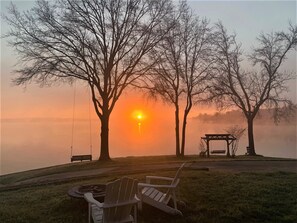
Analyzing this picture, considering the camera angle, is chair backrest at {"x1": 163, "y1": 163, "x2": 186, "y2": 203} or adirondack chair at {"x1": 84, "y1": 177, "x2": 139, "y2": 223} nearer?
adirondack chair at {"x1": 84, "y1": 177, "x2": 139, "y2": 223}

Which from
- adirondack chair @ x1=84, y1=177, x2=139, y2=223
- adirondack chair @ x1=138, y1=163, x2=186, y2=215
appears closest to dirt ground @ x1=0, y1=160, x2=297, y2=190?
adirondack chair @ x1=138, y1=163, x2=186, y2=215

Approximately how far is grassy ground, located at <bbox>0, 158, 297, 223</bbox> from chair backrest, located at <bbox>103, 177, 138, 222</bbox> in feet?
A: 5.17

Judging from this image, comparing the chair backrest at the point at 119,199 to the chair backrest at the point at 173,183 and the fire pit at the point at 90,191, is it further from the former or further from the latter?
the fire pit at the point at 90,191

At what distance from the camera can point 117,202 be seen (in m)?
6.25

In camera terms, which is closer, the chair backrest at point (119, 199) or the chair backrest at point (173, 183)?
the chair backrest at point (119, 199)

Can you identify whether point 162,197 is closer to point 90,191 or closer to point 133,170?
point 90,191

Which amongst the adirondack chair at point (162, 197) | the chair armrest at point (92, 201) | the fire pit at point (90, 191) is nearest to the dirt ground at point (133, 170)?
the fire pit at point (90, 191)

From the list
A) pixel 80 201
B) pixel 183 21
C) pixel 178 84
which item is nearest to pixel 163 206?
pixel 80 201

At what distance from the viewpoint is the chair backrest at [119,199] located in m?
6.10

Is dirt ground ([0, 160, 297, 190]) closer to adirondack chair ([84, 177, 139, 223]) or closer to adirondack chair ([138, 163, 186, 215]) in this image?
adirondack chair ([138, 163, 186, 215])

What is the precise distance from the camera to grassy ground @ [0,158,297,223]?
Result: 7.96 metres

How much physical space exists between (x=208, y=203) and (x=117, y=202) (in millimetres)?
3486

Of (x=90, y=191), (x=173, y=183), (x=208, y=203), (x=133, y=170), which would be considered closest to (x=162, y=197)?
(x=173, y=183)

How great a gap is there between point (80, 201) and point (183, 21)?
21.0 m
